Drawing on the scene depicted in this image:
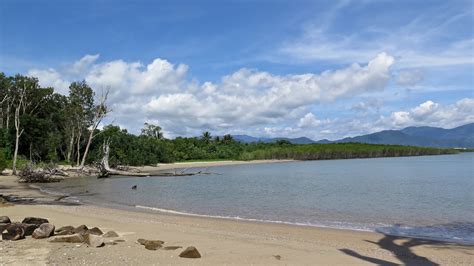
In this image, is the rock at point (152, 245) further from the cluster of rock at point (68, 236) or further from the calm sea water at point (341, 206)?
the calm sea water at point (341, 206)

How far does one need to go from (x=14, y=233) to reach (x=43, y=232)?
64 cm

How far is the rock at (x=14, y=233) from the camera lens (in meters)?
10.1

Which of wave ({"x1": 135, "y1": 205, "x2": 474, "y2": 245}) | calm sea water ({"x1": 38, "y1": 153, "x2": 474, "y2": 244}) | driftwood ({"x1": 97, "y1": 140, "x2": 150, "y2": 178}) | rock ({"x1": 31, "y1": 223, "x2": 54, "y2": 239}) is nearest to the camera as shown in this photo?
rock ({"x1": 31, "y1": 223, "x2": 54, "y2": 239})

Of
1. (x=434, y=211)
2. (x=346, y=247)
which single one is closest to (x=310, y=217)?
(x=434, y=211)

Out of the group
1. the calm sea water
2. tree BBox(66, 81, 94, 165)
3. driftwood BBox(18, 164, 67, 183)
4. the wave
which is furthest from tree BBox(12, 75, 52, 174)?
the wave

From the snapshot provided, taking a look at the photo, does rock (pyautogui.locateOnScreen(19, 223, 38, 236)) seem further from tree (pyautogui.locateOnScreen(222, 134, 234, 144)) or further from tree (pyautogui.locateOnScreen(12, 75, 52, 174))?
tree (pyautogui.locateOnScreen(222, 134, 234, 144))

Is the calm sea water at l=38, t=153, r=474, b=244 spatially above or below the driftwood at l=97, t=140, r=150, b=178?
below

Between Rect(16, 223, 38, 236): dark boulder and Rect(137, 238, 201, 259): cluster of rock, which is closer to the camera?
Rect(137, 238, 201, 259): cluster of rock

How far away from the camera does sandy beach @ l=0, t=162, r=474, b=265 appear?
8547mm

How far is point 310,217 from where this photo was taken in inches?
719

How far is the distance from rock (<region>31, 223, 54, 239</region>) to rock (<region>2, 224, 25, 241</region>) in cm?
27

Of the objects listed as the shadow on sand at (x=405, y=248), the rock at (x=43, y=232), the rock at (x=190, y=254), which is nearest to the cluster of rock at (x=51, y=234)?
the rock at (x=43, y=232)

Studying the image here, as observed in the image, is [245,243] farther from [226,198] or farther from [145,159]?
[145,159]

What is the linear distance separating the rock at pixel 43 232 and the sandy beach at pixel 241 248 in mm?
168
